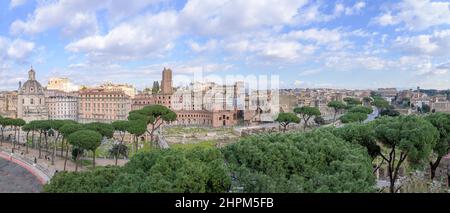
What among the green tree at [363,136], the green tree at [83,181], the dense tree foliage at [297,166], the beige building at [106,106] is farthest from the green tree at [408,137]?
the beige building at [106,106]

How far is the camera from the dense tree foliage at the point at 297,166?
5137 mm

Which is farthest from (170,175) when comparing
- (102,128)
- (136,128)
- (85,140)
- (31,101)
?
(31,101)

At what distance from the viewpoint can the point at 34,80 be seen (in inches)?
Answer: 1594

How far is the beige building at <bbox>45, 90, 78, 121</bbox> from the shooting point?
138 feet

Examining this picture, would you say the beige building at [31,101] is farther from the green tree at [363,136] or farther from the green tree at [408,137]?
the green tree at [408,137]

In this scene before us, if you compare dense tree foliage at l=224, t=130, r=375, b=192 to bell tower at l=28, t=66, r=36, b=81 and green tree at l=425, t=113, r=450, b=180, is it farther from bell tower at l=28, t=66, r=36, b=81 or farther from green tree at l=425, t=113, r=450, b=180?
bell tower at l=28, t=66, r=36, b=81

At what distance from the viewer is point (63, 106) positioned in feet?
139

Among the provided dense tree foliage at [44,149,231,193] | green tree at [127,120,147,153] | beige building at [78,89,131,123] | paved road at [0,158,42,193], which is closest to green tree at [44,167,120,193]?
dense tree foliage at [44,149,231,193]

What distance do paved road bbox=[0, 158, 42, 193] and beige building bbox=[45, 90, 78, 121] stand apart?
24.6 metres

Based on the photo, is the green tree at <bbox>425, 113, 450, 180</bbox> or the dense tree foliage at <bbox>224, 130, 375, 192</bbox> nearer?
the dense tree foliage at <bbox>224, 130, 375, 192</bbox>

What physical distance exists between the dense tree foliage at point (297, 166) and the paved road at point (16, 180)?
9.15 meters

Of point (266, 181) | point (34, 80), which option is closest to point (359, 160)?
point (266, 181)
